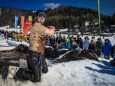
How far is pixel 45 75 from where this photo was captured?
6598mm

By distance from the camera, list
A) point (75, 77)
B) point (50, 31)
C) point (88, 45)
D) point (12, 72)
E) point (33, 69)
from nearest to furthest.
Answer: point (50, 31)
point (33, 69)
point (12, 72)
point (75, 77)
point (88, 45)

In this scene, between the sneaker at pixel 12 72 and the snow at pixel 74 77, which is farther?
the sneaker at pixel 12 72

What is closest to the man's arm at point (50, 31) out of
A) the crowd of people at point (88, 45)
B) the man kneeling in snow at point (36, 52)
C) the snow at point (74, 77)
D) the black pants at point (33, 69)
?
the man kneeling in snow at point (36, 52)

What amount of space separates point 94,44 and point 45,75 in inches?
482

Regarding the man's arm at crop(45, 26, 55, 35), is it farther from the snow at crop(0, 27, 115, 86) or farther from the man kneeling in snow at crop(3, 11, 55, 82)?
the snow at crop(0, 27, 115, 86)

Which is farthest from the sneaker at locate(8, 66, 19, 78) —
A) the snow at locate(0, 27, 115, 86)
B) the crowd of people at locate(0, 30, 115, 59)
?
the crowd of people at locate(0, 30, 115, 59)

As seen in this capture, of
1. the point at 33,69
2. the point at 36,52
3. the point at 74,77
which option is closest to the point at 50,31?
the point at 36,52

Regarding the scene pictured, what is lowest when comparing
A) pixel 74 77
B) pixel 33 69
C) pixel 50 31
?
pixel 74 77

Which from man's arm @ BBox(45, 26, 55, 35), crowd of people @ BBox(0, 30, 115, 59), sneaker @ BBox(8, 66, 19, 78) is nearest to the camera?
man's arm @ BBox(45, 26, 55, 35)

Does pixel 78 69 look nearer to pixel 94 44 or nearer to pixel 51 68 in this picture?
pixel 51 68

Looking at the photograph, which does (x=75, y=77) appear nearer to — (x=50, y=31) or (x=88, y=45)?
(x=50, y=31)

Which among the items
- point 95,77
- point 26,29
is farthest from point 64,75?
point 26,29

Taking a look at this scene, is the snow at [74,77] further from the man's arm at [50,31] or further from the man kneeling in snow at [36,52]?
the man's arm at [50,31]

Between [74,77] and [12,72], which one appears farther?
[74,77]
